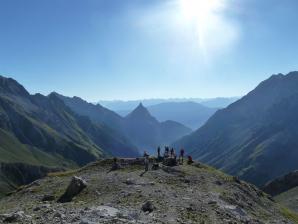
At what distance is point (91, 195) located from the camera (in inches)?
1800

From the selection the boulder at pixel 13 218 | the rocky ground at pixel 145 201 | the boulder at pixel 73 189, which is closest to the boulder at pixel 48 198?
the rocky ground at pixel 145 201

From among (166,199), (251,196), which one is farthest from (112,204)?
(251,196)

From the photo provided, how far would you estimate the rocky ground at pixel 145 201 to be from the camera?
33.5 metres

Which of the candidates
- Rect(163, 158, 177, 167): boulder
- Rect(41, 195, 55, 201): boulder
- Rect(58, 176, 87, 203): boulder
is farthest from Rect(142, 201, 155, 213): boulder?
Rect(163, 158, 177, 167): boulder

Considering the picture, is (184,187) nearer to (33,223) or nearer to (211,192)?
(211,192)

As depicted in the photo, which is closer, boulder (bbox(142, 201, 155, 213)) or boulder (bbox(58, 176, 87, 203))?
boulder (bbox(142, 201, 155, 213))

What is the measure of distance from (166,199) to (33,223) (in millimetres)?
16413

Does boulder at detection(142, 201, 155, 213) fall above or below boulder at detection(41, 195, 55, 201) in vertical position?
below

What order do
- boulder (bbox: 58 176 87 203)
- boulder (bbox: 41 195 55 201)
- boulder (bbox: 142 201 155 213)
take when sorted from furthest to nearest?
boulder (bbox: 41 195 55 201) → boulder (bbox: 58 176 87 203) → boulder (bbox: 142 201 155 213)

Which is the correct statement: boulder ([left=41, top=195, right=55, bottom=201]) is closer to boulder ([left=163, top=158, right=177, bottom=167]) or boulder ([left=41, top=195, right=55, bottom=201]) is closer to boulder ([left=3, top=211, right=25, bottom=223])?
boulder ([left=3, top=211, right=25, bottom=223])

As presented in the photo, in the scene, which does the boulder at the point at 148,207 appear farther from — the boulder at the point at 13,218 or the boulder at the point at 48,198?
the boulder at the point at 48,198

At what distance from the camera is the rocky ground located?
33506 mm

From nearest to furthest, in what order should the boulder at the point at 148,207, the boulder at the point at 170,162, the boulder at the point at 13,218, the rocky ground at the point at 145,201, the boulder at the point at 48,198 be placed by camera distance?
the boulder at the point at 13,218
the rocky ground at the point at 145,201
the boulder at the point at 148,207
the boulder at the point at 48,198
the boulder at the point at 170,162

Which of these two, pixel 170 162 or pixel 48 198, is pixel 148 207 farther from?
pixel 170 162
